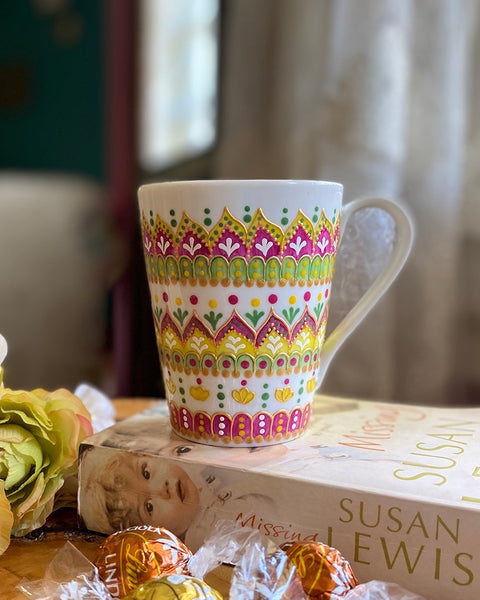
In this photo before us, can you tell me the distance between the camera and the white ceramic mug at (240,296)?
430mm

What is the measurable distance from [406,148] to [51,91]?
1.60 metres

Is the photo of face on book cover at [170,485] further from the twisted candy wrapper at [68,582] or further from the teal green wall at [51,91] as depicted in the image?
the teal green wall at [51,91]

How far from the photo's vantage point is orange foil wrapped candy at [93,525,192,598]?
0.36 m

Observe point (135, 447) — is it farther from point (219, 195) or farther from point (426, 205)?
point (426, 205)

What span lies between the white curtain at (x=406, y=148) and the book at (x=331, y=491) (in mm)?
621

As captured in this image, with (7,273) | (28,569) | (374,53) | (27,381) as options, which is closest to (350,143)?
(374,53)

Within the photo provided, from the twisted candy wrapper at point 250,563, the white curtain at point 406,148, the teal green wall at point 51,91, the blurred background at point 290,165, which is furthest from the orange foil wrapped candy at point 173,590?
the teal green wall at point 51,91

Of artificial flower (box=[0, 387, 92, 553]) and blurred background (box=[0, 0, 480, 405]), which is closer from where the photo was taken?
artificial flower (box=[0, 387, 92, 553])

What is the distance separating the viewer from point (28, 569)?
40cm

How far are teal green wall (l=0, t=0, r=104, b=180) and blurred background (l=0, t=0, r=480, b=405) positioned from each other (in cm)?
16

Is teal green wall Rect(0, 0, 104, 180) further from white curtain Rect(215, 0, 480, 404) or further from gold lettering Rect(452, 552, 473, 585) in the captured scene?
gold lettering Rect(452, 552, 473, 585)

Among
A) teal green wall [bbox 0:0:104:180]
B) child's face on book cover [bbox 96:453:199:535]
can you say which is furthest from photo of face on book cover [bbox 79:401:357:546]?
teal green wall [bbox 0:0:104:180]

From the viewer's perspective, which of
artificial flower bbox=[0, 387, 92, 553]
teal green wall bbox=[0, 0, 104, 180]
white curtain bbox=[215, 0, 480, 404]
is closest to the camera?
artificial flower bbox=[0, 387, 92, 553]

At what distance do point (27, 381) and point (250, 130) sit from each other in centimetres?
95
